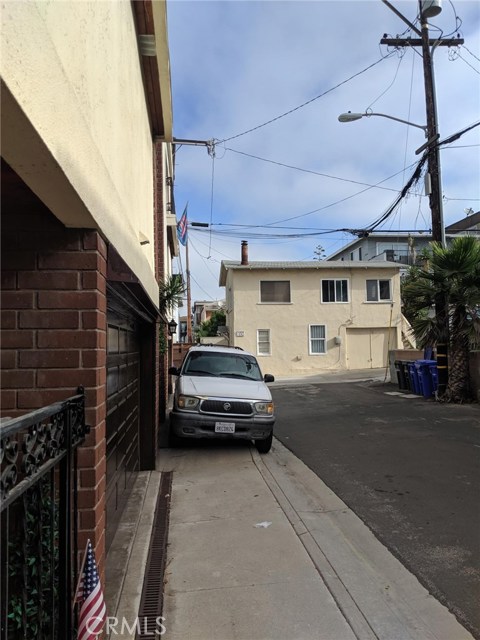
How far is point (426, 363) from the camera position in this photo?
14789mm

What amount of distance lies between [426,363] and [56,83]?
1472 centimetres

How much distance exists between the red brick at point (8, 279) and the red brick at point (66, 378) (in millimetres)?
439

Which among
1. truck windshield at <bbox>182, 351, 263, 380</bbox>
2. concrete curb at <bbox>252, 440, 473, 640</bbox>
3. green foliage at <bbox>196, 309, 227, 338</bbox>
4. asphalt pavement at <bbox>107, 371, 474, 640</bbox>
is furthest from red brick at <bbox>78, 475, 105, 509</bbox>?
green foliage at <bbox>196, 309, 227, 338</bbox>

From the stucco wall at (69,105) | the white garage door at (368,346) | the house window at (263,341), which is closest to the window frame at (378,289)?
the white garage door at (368,346)

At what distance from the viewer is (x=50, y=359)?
2.37m

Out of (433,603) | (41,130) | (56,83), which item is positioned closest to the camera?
(41,130)

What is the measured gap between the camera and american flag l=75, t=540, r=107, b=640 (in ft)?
7.42

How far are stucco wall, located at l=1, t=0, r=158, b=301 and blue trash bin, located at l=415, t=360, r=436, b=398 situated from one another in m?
12.8

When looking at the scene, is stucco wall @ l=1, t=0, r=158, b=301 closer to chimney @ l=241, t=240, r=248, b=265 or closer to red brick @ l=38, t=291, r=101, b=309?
red brick @ l=38, t=291, r=101, b=309

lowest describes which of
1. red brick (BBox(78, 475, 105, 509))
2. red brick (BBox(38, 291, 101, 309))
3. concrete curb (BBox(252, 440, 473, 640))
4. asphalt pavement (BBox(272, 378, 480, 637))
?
concrete curb (BBox(252, 440, 473, 640))

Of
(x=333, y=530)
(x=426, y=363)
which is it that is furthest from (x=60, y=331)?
(x=426, y=363)

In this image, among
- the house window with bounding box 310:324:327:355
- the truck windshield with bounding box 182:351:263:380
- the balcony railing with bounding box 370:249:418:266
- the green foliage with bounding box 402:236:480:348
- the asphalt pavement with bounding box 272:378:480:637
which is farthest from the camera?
the balcony railing with bounding box 370:249:418:266

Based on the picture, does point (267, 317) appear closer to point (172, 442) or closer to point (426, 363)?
point (426, 363)

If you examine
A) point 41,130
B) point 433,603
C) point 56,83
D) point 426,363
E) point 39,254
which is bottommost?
point 433,603
